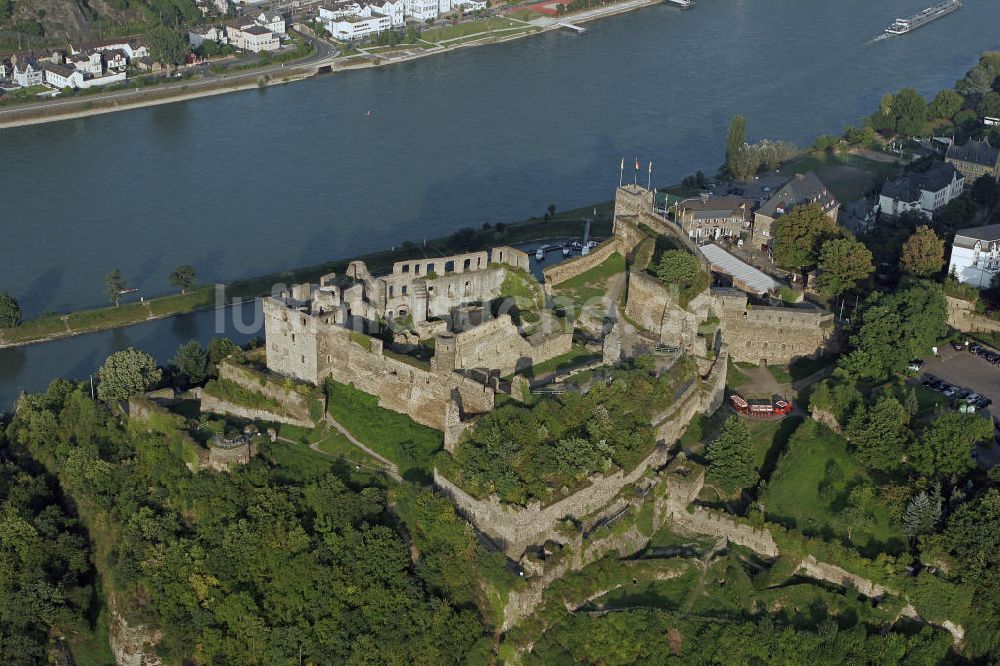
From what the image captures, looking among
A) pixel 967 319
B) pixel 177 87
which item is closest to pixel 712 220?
pixel 967 319

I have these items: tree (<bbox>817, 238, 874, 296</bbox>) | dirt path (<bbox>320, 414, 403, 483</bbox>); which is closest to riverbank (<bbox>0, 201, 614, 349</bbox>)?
dirt path (<bbox>320, 414, 403, 483</bbox>)

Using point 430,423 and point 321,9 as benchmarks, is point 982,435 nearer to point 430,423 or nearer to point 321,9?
point 430,423

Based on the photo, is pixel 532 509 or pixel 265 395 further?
pixel 265 395

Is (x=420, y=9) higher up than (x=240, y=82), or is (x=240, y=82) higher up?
(x=420, y=9)

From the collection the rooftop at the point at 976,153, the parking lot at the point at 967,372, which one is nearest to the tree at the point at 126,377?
the parking lot at the point at 967,372

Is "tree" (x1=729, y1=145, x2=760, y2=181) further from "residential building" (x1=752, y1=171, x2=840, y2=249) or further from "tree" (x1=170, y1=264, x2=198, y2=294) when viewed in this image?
"tree" (x1=170, y1=264, x2=198, y2=294)

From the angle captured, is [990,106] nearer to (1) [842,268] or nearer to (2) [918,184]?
(2) [918,184]
